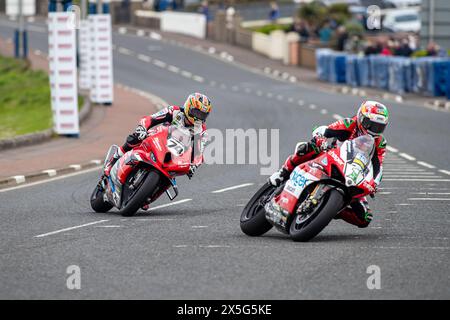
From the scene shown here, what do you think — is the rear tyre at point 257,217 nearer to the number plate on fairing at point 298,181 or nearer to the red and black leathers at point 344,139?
the red and black leathers at point 344,139

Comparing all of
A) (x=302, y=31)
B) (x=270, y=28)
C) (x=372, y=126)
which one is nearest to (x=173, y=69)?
(x=302, y=31)

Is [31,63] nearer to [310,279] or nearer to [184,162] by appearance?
[184,162]

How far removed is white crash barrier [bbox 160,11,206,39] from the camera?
242ft

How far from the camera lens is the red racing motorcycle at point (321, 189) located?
13.0m

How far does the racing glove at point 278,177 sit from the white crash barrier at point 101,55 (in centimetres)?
2551

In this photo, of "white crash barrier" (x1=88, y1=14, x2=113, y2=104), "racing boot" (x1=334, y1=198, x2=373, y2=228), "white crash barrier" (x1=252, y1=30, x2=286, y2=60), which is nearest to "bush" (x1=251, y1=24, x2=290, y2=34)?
Answer: "white crash barrier" (x1=252, y1=30, x2=286, y2=60)

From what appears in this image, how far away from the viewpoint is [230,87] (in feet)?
163

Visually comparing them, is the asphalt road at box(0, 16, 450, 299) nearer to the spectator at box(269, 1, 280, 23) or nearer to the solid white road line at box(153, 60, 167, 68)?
the solid white road line at box(153, 60, 167, 68)

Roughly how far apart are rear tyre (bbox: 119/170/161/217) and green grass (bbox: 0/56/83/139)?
17.6 metres

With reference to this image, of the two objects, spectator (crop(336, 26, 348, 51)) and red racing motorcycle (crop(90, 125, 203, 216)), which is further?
spectator (crop(336, 26, 348, 51))

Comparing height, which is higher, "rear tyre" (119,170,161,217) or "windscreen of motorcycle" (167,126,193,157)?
"windscreen of motorcycle" (167,126,193,157)

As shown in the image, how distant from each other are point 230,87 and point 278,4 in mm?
30569

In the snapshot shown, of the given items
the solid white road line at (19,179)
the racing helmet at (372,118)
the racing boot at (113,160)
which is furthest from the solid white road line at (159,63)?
the racing helmet at (372,118)

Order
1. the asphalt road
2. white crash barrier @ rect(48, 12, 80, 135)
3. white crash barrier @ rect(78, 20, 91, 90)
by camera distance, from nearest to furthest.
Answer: the asphalt road → white crash barrier @ rect(48, 12, 80, 135) → white crash barrier @ rect(78, 20, 91, 90)
